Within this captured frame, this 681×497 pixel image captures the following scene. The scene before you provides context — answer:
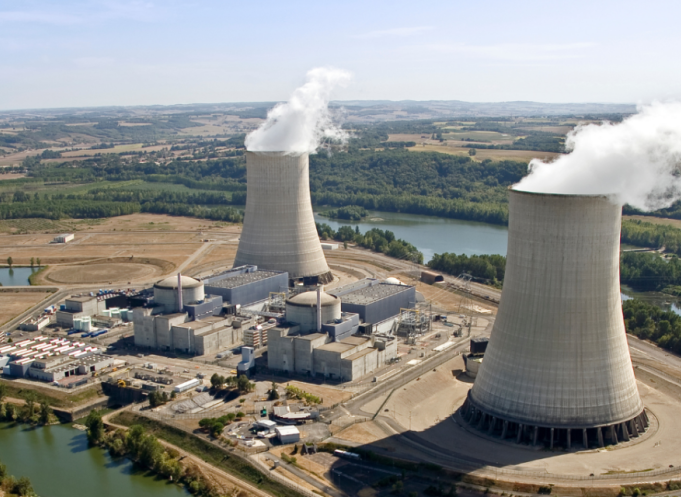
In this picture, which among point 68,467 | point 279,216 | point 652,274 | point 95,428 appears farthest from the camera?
point 652,274

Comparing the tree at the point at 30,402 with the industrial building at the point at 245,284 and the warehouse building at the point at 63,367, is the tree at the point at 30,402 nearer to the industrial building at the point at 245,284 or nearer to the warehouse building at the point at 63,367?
the warehouse building at the point at 63,367

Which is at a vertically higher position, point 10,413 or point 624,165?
point 624,165

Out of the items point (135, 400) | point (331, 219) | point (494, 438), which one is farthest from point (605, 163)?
point (331, 219)

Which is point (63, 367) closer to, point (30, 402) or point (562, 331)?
point (30, 402)

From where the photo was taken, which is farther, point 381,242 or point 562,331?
point 381,242

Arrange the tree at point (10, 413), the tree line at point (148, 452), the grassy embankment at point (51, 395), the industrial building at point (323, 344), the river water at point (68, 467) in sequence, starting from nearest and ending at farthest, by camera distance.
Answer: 1. the tree line at point (148, 452)
2. the river water at point (68, 467)
3. the tree at point (10, 413)
4. the grassy embankment at point (51, 395)
5. the industrial building at point (323, 344)

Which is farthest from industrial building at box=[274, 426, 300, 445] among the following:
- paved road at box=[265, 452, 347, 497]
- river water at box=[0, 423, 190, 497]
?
river water at box=[0, 423, 190, 497]

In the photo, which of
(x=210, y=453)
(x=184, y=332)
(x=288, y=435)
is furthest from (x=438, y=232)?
(x=210, y=453)

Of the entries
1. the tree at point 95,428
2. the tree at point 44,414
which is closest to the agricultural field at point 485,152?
the tree at point 44,414
